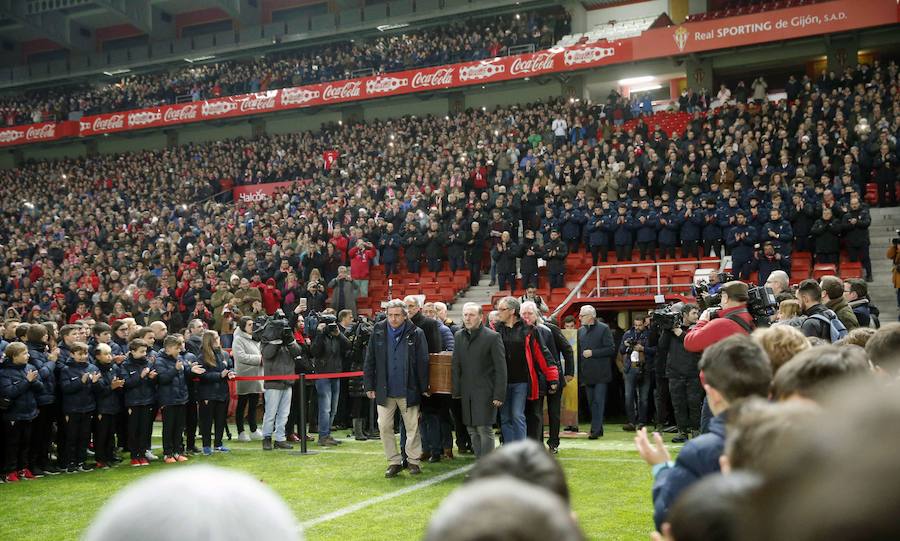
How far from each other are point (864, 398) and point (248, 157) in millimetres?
36000

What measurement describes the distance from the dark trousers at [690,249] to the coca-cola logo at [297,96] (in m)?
20.3

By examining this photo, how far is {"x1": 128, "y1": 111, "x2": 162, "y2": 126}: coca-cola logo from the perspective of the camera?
3806 centimetres

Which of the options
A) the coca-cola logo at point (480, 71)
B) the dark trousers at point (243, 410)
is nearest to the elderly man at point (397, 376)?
the dark trousers at point (243, 410)

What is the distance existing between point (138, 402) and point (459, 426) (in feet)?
13.2

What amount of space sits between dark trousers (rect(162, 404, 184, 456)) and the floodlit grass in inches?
9.6

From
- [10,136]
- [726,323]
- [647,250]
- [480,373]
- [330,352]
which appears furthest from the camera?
[10,136]

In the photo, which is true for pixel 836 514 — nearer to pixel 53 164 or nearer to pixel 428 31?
pixel 428 31

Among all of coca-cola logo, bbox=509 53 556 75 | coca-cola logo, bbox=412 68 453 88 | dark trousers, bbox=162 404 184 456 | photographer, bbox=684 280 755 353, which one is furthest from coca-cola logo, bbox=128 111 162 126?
photographer, bbox=684 280 755 353

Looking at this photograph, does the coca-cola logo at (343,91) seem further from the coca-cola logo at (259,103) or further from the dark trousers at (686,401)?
the dark trousers at (686,401)

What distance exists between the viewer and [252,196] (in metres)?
33.1

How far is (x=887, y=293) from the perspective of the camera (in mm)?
16297

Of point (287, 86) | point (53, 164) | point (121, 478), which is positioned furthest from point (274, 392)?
point (53, 164)

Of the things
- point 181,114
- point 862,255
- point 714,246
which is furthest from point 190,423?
point 181,114

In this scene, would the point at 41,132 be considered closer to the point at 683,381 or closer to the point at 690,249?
the point at 690,249
